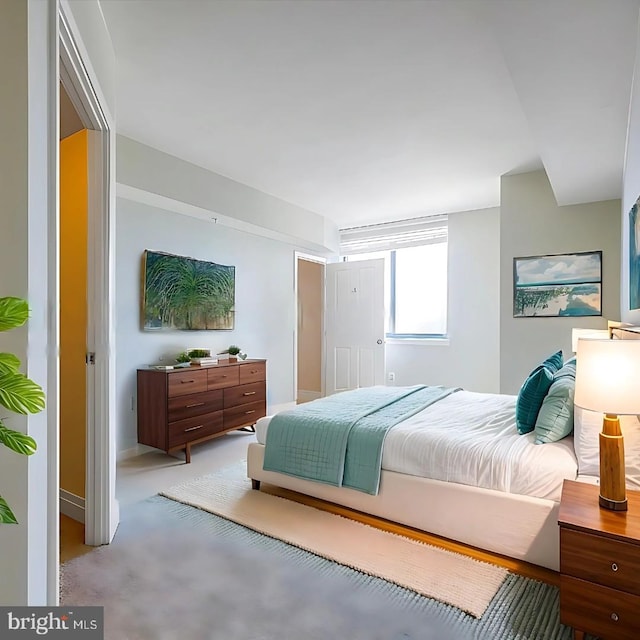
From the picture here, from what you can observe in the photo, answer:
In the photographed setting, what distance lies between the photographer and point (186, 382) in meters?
3.66

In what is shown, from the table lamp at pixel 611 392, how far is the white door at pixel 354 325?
4065 mm

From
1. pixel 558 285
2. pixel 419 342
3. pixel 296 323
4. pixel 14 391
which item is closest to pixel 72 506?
pixel 14 391

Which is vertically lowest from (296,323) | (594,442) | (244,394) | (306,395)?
(306,395)

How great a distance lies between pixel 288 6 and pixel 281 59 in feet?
1.33

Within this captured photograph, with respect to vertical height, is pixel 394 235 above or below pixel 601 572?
above

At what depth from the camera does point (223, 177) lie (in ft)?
13.9

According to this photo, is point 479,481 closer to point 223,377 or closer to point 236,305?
point 223,377

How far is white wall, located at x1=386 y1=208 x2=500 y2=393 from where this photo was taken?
5.29 m

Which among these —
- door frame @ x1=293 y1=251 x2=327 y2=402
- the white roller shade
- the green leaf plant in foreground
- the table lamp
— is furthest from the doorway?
the green leaf plant in foreground

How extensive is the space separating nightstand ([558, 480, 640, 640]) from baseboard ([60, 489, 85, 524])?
249cm

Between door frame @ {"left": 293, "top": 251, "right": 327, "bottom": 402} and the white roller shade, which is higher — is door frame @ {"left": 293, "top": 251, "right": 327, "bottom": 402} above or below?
below

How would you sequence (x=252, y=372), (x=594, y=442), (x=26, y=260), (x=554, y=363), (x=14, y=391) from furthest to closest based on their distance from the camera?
(x=252, y=372), (x=554, y=363), (x=594, y=442), (x=26, y=260), (x=14, y=391)

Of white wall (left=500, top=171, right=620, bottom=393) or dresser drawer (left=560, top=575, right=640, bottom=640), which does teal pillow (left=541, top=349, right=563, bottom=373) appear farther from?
dresser drawer (left=560, top=575, right=640, bottom=640)

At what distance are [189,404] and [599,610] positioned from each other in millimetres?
3041
